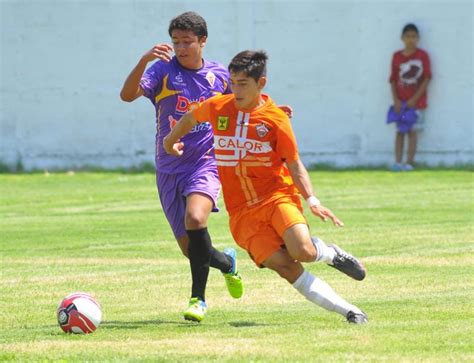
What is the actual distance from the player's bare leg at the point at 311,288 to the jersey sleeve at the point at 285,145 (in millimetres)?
611

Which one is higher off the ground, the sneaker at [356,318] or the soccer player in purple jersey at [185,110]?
the soccer player in purple jersey at [185,110]

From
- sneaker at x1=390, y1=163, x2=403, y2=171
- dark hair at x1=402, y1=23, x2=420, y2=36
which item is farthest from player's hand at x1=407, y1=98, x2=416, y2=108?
dark hair at x1=402, y1=23, x2=420, y2=36

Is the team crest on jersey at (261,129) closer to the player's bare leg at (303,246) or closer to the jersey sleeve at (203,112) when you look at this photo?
the jersey sleeve at (203,112)

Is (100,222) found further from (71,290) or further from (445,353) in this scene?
(445,353)

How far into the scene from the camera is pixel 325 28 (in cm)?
2286

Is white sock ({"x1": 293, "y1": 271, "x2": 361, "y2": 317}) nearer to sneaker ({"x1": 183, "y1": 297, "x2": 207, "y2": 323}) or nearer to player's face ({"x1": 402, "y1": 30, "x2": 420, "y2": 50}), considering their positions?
sneaker ({"x1": 183, "y1": 297, "x2": 207, "y2": 323})

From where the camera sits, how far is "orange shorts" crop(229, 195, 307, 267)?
840cm

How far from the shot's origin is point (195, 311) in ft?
28.8

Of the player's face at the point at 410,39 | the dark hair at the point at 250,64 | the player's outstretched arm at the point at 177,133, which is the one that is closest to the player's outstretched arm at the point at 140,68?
the player's outstretched arm at the point at 177,133

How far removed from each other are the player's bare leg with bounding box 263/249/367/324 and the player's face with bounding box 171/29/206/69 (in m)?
1.80

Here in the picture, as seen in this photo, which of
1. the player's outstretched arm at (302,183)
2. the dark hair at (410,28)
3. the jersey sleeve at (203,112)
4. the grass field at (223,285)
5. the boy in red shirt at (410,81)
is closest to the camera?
the grass field at (223,285)

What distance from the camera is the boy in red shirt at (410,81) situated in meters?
22.1

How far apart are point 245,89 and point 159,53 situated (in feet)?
2.72

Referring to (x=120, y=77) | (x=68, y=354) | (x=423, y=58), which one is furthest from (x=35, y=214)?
(x=68, y=354)
